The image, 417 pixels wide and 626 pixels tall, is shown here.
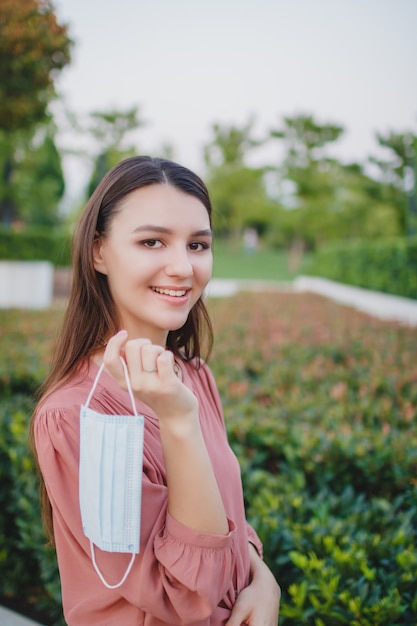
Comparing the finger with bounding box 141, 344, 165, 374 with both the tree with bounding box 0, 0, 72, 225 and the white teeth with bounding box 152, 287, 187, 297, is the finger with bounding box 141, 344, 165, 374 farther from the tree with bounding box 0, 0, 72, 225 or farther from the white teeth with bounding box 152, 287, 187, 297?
the tree with bounding box 0, 0, 72, 225

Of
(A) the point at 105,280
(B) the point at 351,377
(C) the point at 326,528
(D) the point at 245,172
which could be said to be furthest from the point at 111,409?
(D) the point at 245,172

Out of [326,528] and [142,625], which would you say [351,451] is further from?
[142,625]

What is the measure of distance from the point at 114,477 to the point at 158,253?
48 centimetres

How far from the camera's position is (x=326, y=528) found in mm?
1979

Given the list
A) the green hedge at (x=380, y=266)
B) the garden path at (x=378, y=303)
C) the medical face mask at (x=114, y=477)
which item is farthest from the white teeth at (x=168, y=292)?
the green hedge at (x=380, y=266)

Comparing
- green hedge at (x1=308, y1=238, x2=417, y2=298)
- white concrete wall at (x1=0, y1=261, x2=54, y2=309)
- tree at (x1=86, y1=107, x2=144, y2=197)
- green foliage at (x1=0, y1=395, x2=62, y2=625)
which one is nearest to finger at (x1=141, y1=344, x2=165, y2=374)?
green foliage at (x1=0, y1=395, x2=62, y2=625)

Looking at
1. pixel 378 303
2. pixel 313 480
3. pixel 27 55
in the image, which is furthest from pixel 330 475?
pixel 378 303

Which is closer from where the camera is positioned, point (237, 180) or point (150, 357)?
point (150, 357)

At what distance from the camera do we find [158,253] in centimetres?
119

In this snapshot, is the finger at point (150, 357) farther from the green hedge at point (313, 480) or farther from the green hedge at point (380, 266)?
the green hedge at point (380, 266)

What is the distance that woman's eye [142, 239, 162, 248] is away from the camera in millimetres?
1194

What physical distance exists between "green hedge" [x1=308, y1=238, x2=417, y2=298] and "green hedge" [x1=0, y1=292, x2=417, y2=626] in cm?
737

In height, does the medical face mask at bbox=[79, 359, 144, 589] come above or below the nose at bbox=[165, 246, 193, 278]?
below

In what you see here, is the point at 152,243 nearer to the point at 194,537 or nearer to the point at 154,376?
the point at 154,376
